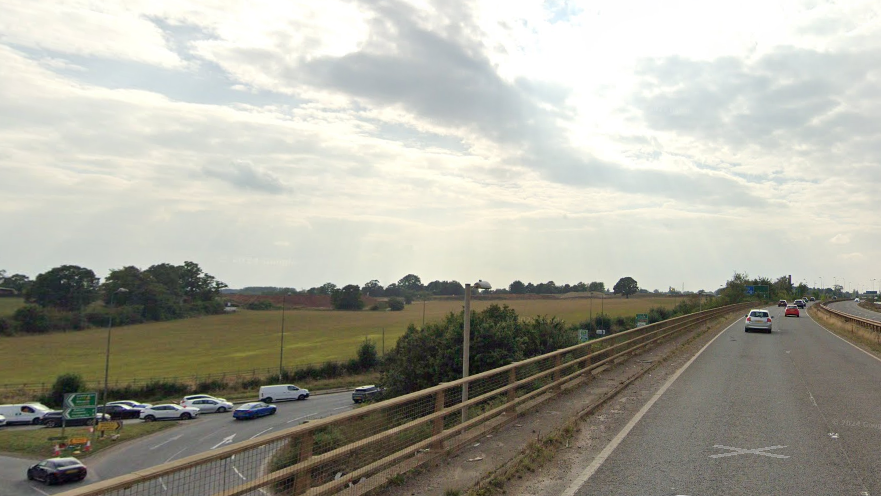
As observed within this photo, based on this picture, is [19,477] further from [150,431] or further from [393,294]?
[393,294]

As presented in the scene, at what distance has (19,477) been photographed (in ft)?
105

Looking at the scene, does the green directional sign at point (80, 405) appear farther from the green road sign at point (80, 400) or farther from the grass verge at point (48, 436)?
the grass verge at point (48, 436)

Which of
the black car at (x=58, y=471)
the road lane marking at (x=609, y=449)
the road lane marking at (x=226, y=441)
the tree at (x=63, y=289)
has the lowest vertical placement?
the road lane marking at (x=226, y=441)

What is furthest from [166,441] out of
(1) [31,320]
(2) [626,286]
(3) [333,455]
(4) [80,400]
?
(2) [626,286]

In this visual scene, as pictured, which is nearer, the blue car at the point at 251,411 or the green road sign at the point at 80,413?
the green road sign at the point at 80,413

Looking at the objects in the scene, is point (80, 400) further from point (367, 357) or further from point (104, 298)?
point (104, 298)

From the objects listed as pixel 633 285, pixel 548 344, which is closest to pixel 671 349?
pixel 548 344

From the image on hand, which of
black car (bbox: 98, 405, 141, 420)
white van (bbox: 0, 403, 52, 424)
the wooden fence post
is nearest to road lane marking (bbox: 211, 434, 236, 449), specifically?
black car (bbox: 98, 405, 141, 420)

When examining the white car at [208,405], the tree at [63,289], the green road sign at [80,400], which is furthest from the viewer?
the tree at [63,289]

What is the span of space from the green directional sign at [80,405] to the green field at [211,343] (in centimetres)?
2603

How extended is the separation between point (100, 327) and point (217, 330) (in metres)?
22.1

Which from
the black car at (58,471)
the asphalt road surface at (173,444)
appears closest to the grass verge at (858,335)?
Result: the asphalt road surface at (173,444)

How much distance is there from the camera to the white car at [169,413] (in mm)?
50719

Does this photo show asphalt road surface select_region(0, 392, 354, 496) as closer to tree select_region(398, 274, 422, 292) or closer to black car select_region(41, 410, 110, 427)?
black car select_region(41, 410, 110, 427)
